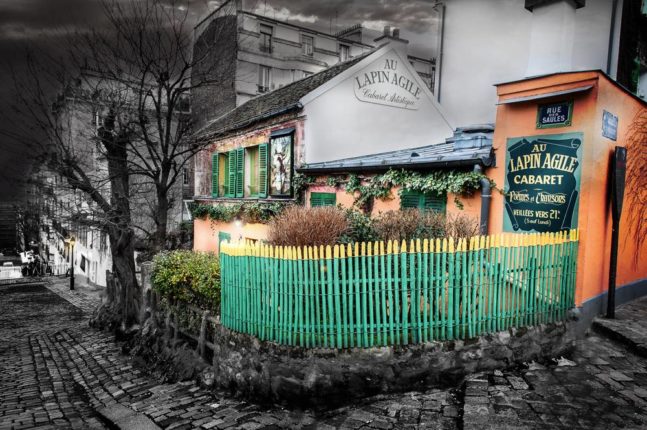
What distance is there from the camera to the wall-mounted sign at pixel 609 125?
20.9ft

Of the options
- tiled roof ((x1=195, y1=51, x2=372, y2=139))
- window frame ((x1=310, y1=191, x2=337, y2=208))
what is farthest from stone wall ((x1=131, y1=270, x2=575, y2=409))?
tiled roof ((x1=195, y1=51, x2=372, y2=139))

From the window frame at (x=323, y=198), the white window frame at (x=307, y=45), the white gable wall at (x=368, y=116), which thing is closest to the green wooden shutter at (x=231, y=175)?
the white gable wall at (x=368, y=116)

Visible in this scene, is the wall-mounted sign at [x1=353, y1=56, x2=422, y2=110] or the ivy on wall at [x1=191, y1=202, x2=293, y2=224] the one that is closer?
the ivy on wall at [x1=191, y1=202, x2=293, y2=224]

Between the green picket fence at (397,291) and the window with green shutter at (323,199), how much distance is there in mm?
5553

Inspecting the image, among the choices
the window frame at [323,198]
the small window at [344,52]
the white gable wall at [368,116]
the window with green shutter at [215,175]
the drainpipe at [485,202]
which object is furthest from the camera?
the small window at [344,52]

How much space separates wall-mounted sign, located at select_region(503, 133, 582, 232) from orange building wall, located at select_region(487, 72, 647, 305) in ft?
0.33

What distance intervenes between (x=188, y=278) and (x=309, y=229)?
342cm

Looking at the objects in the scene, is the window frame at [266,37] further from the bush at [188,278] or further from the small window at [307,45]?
the bush at [188,278]

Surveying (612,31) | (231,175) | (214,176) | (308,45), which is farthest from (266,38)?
(612,31)

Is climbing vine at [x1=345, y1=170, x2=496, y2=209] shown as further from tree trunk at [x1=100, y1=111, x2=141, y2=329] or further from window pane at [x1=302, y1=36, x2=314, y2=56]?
window pane at [x1=302, y1=36, x2=314, y2=56]

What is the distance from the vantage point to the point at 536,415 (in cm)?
449

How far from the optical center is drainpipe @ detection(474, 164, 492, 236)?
739 cm

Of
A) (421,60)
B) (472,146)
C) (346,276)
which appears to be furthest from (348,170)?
(421,60)

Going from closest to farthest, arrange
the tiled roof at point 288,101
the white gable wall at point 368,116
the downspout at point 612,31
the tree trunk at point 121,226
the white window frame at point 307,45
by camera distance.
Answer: the downspout at point 612,31 < the tree trunk at point 121,226 < the white gable wall at point 368,116 < the tiled roof at point 288,101 < the white window frame at point 307,45
